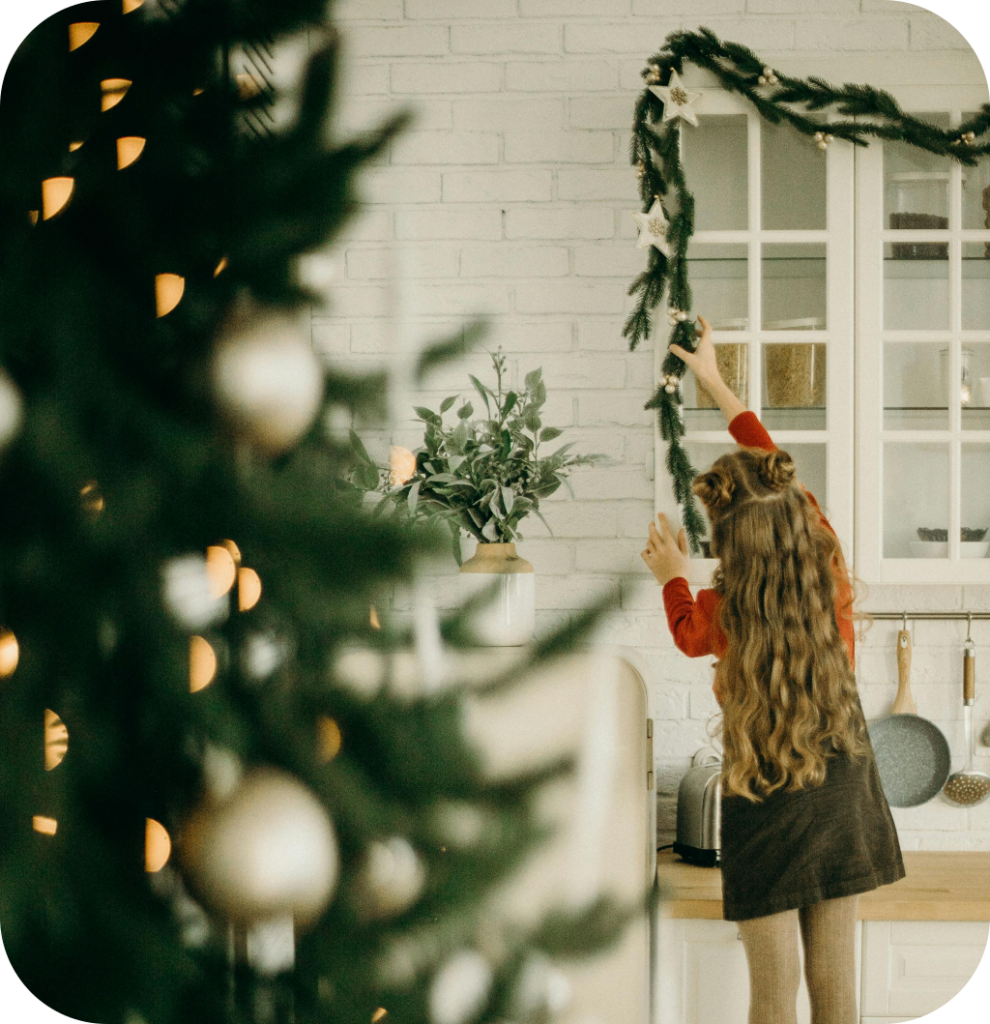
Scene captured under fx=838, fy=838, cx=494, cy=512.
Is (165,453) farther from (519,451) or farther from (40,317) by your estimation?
(519,451)

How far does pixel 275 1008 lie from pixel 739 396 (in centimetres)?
142

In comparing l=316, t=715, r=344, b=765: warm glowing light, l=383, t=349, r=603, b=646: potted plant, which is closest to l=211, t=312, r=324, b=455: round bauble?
l=316, t=715, r=344, b=765: warm glowing light

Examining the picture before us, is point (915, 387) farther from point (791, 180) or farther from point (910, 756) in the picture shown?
point (910, 756)

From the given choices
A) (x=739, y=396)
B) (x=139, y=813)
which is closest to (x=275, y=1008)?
(x=139, y=813)

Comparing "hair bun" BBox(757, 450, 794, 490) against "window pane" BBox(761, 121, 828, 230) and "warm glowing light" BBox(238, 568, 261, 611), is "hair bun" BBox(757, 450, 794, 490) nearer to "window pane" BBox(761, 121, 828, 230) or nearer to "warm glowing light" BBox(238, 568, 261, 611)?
"window pane" BBox(761, 121, 828, 230)

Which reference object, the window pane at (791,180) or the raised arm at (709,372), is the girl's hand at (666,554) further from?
the window pane at (791,180)

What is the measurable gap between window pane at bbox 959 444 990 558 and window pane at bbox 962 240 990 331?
0.78 ft

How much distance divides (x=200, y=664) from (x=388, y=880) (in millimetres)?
129

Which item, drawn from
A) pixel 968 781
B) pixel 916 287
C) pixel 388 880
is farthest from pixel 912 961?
pixel 388 880

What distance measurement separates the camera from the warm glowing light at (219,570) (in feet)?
1.07

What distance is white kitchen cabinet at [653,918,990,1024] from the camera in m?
1.48

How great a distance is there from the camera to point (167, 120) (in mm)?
325

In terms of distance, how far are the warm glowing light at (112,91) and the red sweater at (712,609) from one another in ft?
4.25

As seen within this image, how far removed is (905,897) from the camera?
1.50 meters
